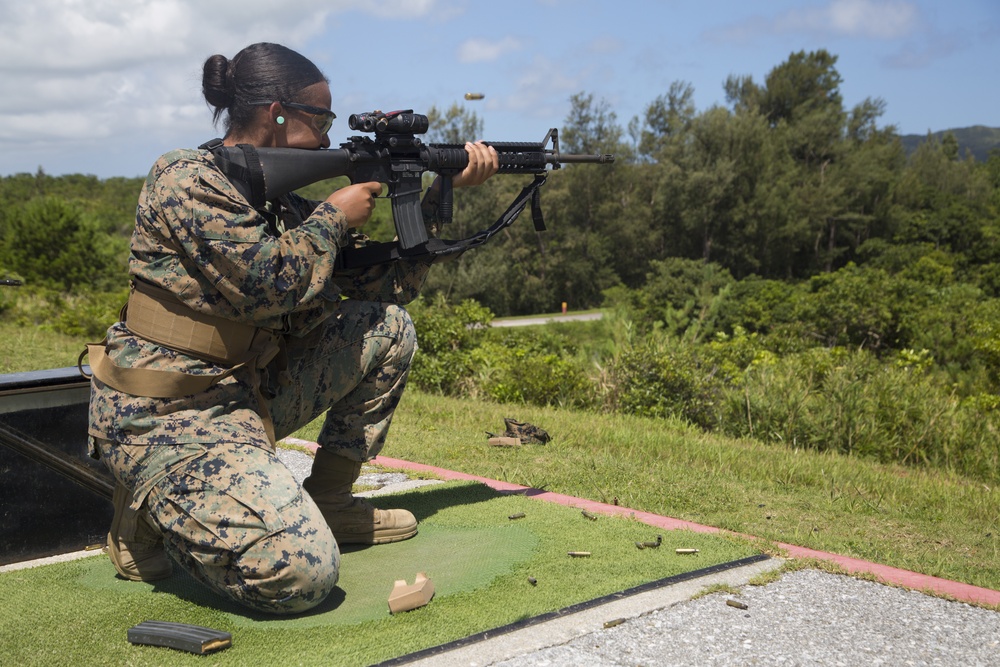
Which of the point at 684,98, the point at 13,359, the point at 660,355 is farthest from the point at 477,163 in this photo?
the point at 684,98

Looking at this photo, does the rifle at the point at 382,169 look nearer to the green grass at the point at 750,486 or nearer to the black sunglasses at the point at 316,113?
the black sunglasses at the point at 316,113

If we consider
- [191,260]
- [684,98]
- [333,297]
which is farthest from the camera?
[684,98]

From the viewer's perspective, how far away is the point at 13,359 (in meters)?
9.88

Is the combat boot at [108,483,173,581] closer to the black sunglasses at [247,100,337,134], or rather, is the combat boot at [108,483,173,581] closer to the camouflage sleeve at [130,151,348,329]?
the camouflage sleeve at [130,151,348,329]

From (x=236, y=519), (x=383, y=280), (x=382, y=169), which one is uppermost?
(x=382, y=169)

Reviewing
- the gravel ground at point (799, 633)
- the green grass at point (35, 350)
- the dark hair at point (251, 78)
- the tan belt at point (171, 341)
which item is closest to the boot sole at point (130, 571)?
the tan belt at point (171, 341)

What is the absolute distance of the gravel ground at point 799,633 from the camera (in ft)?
8.77

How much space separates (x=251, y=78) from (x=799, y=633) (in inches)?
113

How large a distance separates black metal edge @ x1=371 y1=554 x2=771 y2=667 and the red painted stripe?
11.6 inches

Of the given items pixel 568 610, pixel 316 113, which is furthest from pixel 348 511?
pixel 316 113

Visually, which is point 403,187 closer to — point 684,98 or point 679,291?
point 679,291

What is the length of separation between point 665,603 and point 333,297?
1716mm

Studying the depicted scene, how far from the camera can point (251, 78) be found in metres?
3.49

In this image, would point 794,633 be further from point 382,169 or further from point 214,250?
point 382,169
